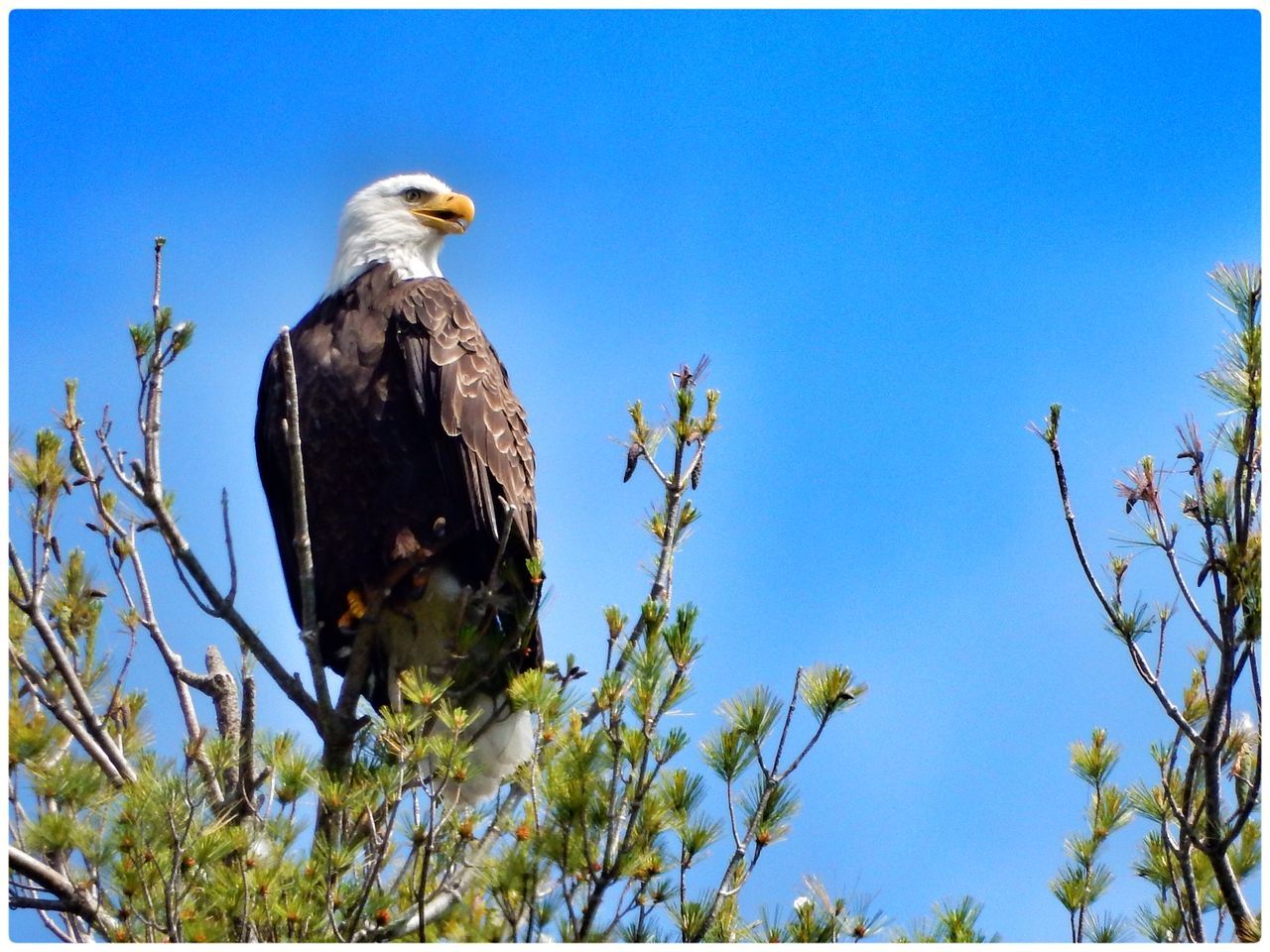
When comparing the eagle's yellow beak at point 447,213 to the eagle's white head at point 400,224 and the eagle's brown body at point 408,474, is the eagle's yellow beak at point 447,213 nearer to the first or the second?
the eagle's white head at point 400,224

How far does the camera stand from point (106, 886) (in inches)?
121

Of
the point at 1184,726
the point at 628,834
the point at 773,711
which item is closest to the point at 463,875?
the point at 628,834

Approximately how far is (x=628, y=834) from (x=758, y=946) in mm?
350

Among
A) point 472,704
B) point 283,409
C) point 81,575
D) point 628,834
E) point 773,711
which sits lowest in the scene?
point 628,834

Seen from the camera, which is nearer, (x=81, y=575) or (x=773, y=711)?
(x=773, y=711)

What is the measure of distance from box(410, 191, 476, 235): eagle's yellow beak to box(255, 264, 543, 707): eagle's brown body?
0.62m

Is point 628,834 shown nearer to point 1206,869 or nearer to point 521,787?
point 521,787

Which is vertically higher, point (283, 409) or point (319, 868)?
point (283, 409)

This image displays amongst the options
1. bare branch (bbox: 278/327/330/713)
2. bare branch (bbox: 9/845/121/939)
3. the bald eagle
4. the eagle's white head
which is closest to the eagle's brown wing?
the bald eagle

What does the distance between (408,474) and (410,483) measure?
0.03 metres

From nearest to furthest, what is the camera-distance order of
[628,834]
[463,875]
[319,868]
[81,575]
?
[628,834] → [319,868] → [463,875] → [81,575]

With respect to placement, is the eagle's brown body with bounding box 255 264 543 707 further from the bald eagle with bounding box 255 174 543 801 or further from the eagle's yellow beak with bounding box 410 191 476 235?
the eagle's yellow beak with bounding box 410 191 476 235

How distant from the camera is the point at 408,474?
411 cm

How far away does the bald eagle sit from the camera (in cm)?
407
